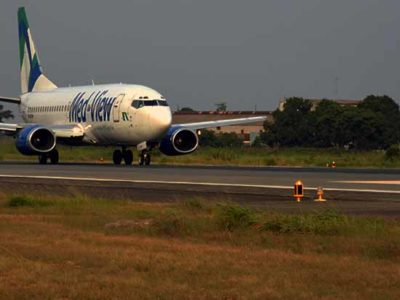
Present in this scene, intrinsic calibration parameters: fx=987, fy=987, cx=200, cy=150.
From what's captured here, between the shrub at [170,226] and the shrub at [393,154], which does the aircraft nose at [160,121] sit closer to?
the shrub at [393,154]

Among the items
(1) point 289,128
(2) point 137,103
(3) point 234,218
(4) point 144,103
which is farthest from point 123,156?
(1) point 289,128

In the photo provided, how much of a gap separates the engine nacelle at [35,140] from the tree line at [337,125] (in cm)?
6988

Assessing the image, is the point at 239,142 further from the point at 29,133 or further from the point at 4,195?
the point at 4,195

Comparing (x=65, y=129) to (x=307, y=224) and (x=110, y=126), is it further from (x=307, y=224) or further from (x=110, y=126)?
(x=307, y=224)

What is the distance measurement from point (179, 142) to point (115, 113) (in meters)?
4.09

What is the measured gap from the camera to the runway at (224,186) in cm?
2392

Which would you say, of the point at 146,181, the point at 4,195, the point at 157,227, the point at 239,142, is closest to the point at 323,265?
the point at 157,227

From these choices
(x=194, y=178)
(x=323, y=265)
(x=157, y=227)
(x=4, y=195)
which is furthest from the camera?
(x=194, y=178)

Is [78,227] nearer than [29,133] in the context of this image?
Yes

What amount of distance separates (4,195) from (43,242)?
11314mm

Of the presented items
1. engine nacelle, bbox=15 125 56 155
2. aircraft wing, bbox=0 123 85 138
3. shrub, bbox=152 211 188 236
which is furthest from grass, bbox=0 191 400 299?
aircraft wing, bbox=0 123 85 138

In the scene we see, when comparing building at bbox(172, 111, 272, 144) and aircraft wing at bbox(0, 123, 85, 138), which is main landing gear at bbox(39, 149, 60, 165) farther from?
building at bbox(172, 111, 272, 144)

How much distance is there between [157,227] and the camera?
53.7ft

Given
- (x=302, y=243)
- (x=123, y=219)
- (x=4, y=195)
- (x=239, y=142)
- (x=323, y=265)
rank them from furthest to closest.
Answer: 1. (x=239, y=142)
2. (x=4, y=195)
3. (x=123, y=219)
4. (x=302, y=243)
5. (x=323, y=265)
